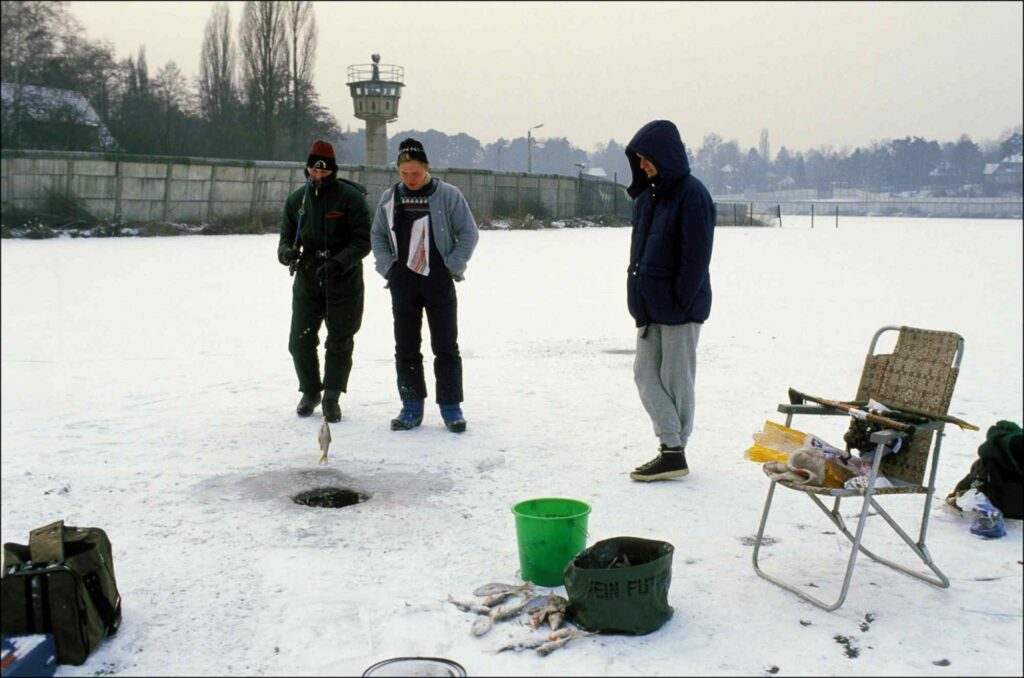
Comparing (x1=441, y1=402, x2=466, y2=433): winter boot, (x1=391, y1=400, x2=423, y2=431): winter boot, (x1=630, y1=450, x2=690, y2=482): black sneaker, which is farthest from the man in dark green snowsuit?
(x1=630, y1=450, x2=690, y2=482): black sneaker

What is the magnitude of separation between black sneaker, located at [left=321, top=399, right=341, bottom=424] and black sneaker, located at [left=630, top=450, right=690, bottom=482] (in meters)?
2.34

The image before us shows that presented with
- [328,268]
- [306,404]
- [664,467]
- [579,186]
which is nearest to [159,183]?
[579,186]

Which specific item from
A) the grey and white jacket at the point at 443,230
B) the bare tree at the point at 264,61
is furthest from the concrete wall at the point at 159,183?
the grey and white jacket at the point at 443,230

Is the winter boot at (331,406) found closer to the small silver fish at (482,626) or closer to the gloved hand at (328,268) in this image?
the gloved hand at (328,268)

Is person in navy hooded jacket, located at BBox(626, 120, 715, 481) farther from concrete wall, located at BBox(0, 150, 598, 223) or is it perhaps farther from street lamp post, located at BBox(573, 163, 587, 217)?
street lamp post, located at BBox(573, 163, 587, 217)

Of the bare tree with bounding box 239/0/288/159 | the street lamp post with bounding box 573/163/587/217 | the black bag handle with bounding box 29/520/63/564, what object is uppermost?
the bare tree with bounding box 239/0/288/159

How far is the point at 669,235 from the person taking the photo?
5.16 metres

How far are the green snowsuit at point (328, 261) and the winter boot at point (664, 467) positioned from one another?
2.39 m

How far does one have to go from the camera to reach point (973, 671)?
3.17m

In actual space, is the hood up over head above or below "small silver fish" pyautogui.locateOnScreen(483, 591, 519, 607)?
above

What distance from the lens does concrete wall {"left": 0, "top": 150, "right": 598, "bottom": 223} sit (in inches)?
1017

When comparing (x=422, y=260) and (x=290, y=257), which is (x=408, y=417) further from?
(x=290, y=257)

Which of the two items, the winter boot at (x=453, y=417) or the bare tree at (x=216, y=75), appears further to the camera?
the bare tree at (x=216, y=75)

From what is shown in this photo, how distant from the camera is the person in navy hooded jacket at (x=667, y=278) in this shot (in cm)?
510
